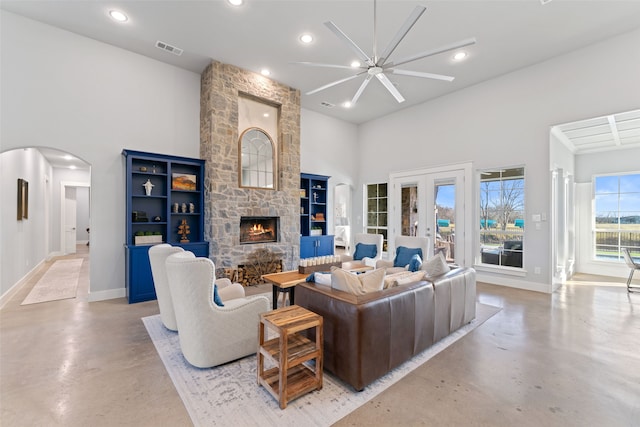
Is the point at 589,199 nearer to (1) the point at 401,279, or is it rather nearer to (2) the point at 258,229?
(1) the point at 401,279

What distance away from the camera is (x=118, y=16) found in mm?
3771

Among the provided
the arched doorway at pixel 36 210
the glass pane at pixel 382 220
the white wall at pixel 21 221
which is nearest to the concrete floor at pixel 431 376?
the white wall at pixel 21 221

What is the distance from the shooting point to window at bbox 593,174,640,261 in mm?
5781

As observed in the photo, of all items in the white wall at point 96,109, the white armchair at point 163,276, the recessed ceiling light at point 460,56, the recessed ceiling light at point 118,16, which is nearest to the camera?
the white armchair at point 163,276

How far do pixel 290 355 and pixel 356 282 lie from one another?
2.55ft

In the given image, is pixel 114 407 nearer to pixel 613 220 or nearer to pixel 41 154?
pixel 41 154

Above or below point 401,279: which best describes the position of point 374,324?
below

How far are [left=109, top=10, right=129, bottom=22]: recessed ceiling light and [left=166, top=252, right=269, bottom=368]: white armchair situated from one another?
3.71 metres

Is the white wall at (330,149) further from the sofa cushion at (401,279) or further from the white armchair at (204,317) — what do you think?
the white armchair at (204,317)

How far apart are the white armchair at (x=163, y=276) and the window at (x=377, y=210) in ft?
18.6

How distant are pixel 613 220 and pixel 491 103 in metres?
3.96

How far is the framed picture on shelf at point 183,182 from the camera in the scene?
4.94 metres

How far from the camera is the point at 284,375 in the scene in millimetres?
1893

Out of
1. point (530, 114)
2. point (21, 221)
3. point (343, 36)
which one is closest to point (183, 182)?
point (21, 221)
